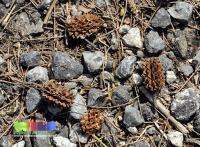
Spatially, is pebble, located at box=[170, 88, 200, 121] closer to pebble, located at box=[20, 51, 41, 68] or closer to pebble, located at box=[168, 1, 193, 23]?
pebble, located at box=[168, 1, 193, 23]

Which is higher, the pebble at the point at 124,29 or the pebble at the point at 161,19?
the pebble at the point at 161,19

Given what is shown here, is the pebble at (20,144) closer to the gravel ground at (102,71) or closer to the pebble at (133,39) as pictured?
the gravel ground at (102,71)

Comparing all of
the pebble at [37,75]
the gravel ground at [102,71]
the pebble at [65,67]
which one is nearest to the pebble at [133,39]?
the gravel ground at [102,71]

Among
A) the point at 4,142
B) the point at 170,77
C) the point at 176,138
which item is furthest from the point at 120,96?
the point at 4,142

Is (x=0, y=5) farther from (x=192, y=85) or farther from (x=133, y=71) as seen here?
(x=192, y=85)

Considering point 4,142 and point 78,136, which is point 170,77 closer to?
point 78,136

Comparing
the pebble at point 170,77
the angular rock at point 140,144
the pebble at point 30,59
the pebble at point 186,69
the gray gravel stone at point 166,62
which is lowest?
the angular rock at point 140,144
